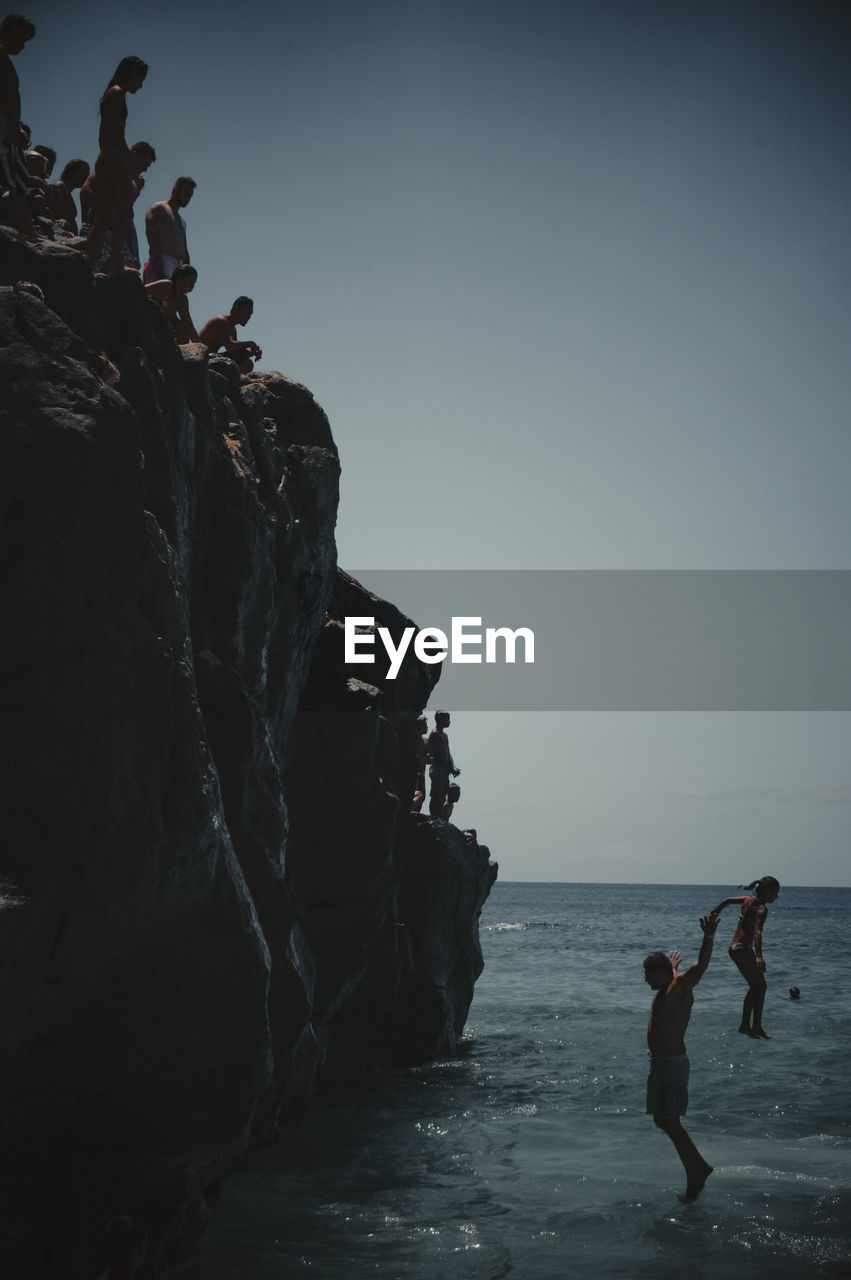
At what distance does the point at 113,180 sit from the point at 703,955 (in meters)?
9.49

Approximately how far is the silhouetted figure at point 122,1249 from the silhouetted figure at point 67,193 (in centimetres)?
1024

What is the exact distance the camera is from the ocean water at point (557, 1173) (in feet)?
34.0

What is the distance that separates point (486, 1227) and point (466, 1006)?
1430 cm

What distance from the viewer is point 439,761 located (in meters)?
22.0

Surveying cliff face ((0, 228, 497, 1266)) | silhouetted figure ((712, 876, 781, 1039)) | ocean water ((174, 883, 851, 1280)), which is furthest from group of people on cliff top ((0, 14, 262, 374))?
ocean water ((174, 883, 851, 1280))

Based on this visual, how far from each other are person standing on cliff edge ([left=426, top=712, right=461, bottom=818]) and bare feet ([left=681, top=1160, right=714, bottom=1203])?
10734 millimetres

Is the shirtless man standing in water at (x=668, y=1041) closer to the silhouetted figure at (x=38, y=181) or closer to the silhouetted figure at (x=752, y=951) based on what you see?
the silhouetted figure at (x=752, y=951)

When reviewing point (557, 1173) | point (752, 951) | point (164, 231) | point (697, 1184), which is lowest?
point (557, 1173)

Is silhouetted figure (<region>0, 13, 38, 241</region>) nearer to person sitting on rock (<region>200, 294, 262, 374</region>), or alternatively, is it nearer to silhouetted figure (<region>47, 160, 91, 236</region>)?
silhouetted figure (<region>47, 160, 91, 236</region>)

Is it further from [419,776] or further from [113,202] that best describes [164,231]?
[419,776]

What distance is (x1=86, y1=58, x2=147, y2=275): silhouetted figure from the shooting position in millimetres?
9781

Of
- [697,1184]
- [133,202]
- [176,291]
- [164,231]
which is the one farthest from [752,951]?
[164,231]

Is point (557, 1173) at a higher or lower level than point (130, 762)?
lower

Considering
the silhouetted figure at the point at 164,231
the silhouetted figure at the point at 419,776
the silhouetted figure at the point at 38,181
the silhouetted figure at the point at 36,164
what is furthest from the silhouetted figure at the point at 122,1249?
the silhouetted figure at the point at 419,776
